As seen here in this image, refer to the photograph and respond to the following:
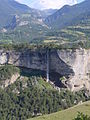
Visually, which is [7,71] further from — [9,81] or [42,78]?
[42,78]

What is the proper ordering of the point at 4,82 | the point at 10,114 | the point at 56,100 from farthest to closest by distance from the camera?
the point at 4,82 → the point at 56,100 → the point at 10,114

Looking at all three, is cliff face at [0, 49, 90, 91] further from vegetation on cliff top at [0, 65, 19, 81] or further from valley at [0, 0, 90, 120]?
vegetation on cliff top at [0, 65, 19, 81]

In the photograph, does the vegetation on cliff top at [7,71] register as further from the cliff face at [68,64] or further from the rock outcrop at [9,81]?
the cliff face at [68,64]

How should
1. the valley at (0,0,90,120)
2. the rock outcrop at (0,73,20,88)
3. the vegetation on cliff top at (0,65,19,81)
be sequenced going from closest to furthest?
1. the valley at (0,0,90,120)
2. the rock outcrop at (0,73,20,88)
3. the vegetation on cliff top at (0,65,19,81)

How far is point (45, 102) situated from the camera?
8506 cm

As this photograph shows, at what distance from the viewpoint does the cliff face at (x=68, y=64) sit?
93.9 meters

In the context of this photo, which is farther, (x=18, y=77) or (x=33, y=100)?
(x=18, y=77)

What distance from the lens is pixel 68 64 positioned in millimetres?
93812

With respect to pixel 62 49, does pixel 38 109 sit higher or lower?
lower

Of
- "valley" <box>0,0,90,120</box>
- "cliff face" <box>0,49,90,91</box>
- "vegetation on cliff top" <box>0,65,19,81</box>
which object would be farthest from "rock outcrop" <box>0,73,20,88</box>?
"cliff face" <box>0,49,90,91</box>

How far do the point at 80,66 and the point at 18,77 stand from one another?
47.7 feet

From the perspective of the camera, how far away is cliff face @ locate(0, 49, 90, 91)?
93938 millimetres

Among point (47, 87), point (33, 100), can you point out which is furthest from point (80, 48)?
point (33, 100)

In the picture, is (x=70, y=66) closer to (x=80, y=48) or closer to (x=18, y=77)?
(x=80, y=48)
